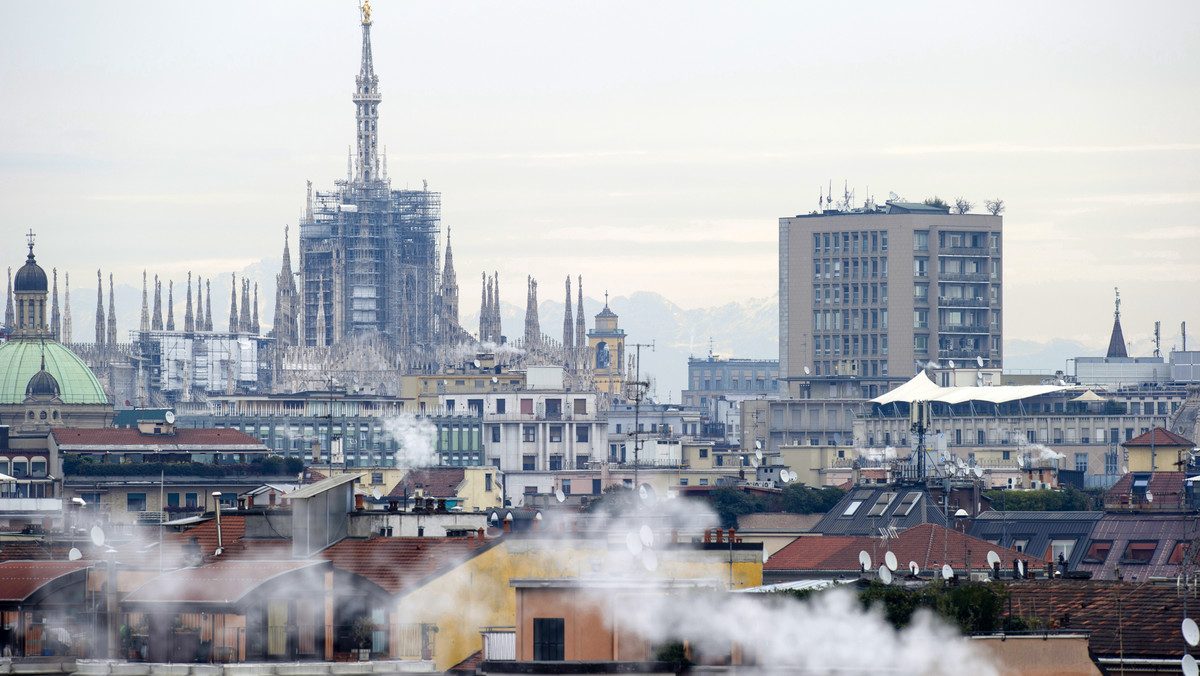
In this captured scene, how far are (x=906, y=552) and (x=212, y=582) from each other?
31614 mm

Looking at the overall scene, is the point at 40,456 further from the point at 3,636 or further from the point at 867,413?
the point at 3,636

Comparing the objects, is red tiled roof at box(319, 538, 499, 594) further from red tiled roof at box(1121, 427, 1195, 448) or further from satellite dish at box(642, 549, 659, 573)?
red tiled roof at box(1121, 427, 1195, 448)

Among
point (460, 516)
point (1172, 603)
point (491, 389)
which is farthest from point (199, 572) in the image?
point (491, 389)

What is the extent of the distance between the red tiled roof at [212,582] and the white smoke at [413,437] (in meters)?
127

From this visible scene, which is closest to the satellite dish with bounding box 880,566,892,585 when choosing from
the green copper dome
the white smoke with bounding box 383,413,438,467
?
the white smoke with bounding box 383,413,438,467

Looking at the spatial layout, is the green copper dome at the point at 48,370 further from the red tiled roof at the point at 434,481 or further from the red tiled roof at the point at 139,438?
the red tiled roof at the point at 434,481

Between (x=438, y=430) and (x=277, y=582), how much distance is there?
443 feet

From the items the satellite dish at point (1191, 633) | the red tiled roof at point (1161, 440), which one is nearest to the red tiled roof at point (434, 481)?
the red tiled roof at point (1161, 440)

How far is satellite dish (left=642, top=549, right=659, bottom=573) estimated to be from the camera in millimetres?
39312

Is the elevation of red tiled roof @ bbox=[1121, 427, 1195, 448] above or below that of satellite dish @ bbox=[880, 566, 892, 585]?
below

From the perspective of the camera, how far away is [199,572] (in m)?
41.1

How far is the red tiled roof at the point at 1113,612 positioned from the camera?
131ft

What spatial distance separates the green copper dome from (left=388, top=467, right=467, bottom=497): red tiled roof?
44.1 metres

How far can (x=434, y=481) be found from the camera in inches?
5212
